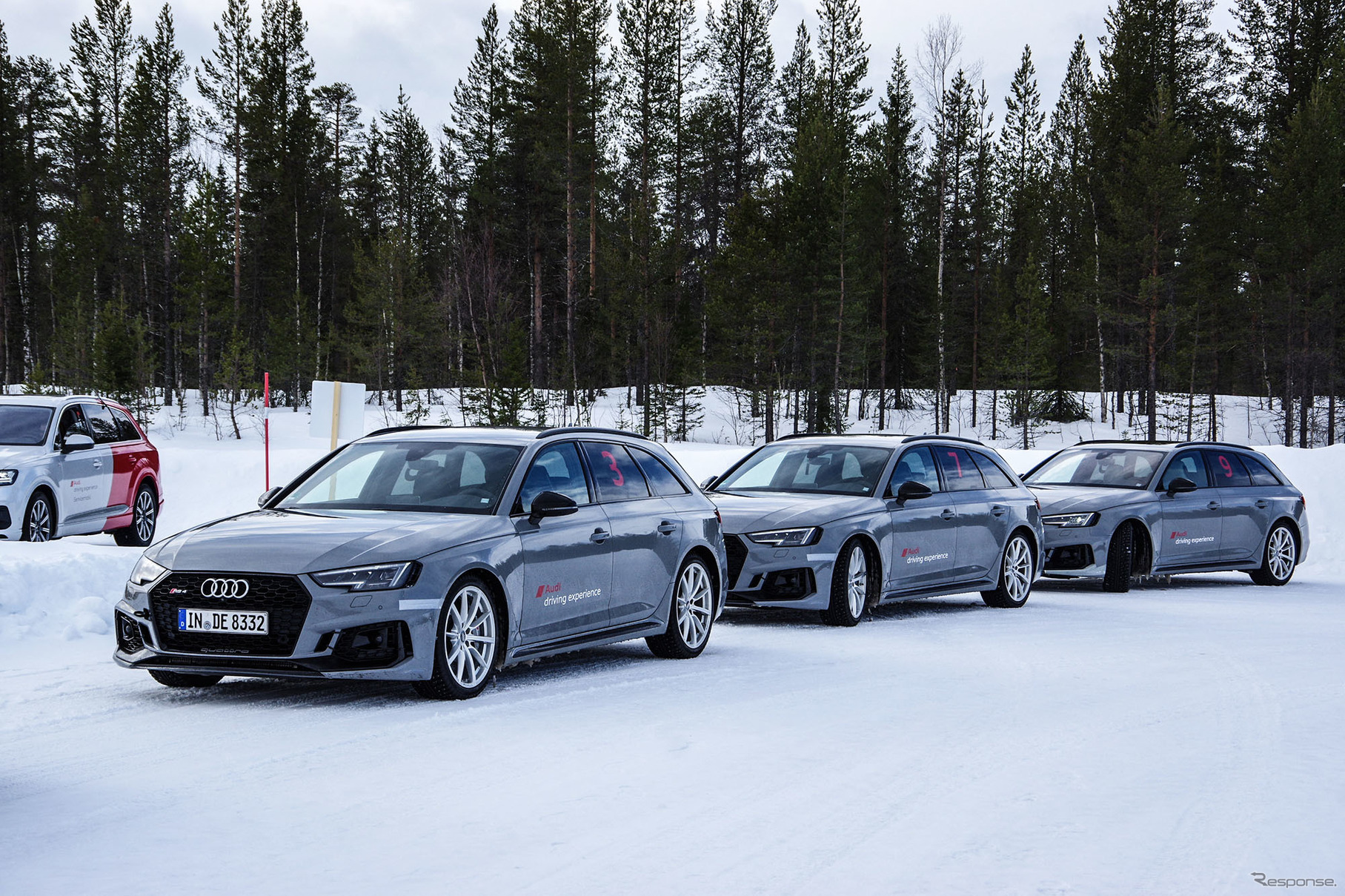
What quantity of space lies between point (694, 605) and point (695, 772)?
4.22 metres

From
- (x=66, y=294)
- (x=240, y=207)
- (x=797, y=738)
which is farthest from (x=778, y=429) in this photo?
(x=797, y=738)

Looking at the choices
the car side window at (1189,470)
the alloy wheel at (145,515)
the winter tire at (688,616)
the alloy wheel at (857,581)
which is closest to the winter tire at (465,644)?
the winter tire at (688,616)

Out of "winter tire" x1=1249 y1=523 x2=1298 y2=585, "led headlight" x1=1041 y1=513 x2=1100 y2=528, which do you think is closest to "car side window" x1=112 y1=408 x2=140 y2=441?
"led headlight" x1=1041 y1=513 x2=1100 y2=528

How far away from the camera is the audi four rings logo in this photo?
757cm

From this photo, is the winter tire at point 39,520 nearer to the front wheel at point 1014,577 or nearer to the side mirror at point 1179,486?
the front wheel at point 1014,577

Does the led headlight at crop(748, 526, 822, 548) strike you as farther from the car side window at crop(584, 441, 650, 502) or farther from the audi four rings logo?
the audi four rings logo

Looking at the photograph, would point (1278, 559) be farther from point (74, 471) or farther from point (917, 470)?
point (74, 471)

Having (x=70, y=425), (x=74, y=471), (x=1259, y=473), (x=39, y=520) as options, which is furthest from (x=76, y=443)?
(x=1259, y=473)

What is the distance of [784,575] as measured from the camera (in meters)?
12.4

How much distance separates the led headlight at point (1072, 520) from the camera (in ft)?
55.4

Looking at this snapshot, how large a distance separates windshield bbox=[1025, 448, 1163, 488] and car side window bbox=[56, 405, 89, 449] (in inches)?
469

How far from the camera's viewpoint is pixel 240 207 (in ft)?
197

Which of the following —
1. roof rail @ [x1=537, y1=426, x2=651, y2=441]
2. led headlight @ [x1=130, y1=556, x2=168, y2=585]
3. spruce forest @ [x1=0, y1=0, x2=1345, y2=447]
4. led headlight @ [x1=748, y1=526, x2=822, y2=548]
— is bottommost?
led headlight @ [x1=748, y1=526, x2=822, y2=548]

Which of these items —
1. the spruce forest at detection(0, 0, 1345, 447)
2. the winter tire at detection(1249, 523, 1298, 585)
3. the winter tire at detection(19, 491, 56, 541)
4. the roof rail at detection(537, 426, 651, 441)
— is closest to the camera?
the roof rail at detection(537, 426, 651, 441)
